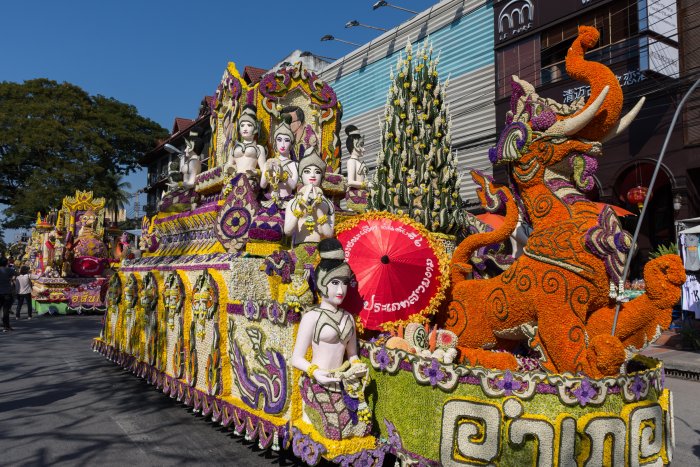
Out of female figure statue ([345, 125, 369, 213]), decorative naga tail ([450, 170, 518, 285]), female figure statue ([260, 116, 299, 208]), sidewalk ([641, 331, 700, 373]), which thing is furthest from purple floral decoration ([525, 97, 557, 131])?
sidewalk ([641, 331, 700, 373])

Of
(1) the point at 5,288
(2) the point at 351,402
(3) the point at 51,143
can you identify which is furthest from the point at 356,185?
(3) the point at 51,143

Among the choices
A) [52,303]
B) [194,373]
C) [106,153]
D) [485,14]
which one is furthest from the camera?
[106,153]

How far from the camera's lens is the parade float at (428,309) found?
3336 mm

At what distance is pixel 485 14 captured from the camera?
1560 centimetres

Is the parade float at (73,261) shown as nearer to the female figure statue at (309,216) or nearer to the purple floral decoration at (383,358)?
the female figure statue at (309,216)

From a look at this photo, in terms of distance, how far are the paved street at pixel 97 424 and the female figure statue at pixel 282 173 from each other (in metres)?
2.44

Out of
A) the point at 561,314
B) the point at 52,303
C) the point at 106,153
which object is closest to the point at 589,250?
the point at 561,314

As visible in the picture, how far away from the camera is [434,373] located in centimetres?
353

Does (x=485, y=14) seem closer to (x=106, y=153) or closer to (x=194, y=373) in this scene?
(x=194, y=373)

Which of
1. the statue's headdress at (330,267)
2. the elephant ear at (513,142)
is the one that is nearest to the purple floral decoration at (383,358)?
the statue's headdress at (330,267)

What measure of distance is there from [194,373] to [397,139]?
3.45 metres

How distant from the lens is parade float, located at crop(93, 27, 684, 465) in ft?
10.9

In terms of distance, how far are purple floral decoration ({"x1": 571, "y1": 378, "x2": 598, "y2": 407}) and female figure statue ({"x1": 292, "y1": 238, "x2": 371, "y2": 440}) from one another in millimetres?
1358

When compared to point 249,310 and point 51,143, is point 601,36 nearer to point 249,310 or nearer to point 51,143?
point 249,310
